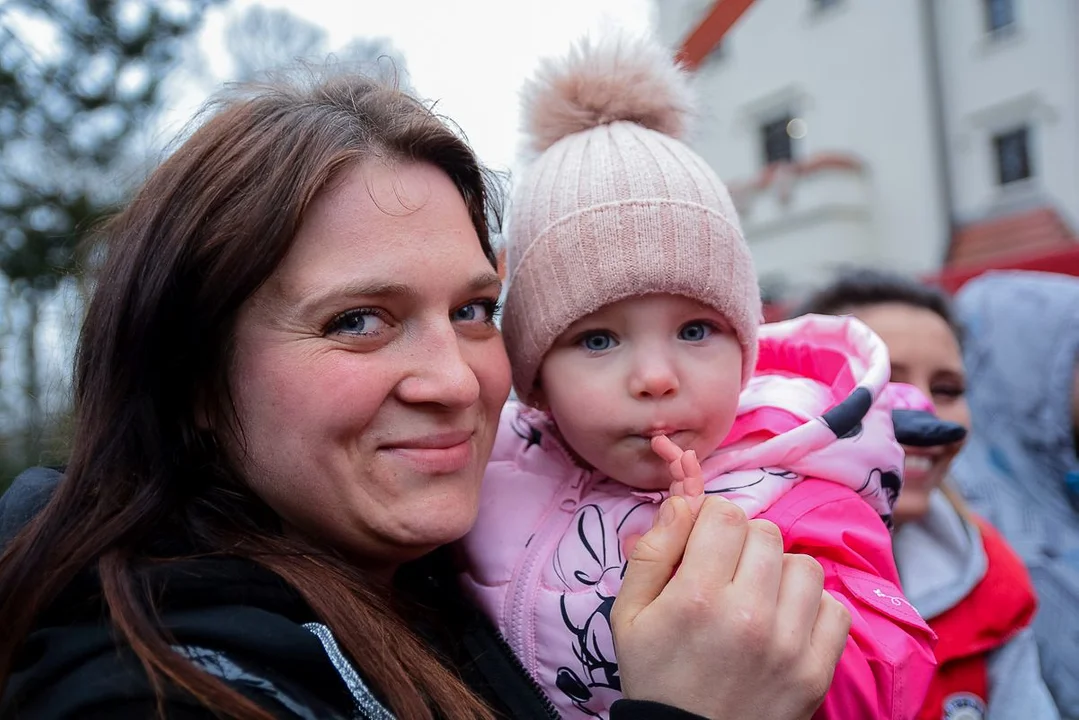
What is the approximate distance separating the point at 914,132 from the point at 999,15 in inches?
104

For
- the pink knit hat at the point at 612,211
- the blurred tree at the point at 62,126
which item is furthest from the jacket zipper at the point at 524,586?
the blurred tree at the point at 62,126

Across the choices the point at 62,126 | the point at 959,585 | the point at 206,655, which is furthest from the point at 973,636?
the point at 62,126

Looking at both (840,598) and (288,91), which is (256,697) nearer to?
(840,598)

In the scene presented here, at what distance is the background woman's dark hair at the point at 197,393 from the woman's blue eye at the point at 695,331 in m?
0.60

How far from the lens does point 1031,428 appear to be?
305 centimetres

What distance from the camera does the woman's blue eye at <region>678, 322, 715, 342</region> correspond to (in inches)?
62.4

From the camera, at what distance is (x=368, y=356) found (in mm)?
1325

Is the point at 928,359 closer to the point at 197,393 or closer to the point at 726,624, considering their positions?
the point at 726,624

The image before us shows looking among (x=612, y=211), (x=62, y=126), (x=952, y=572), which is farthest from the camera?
(x=62, y=126)

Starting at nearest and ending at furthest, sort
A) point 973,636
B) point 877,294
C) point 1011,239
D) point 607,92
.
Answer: point 607,92 → point 973,636 → point 877,294 → point 1011,239

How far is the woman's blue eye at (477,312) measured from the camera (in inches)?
59.0

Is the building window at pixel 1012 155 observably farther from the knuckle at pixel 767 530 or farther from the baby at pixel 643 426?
the knuckle at pixel 767 530

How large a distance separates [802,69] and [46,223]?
16616mm

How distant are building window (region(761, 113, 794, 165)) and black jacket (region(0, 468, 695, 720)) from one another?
19444mm
